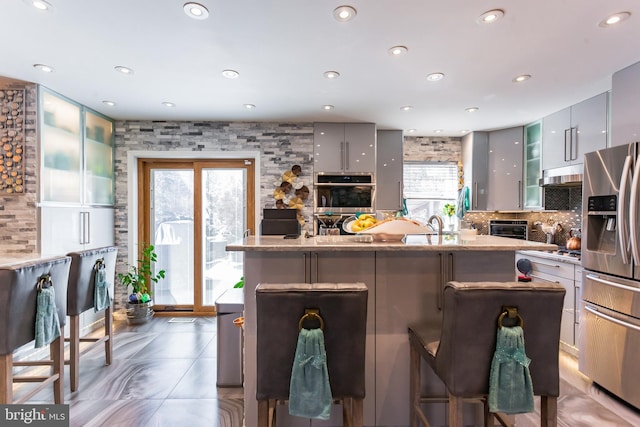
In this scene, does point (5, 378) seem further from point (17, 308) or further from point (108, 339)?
point (108, 339)

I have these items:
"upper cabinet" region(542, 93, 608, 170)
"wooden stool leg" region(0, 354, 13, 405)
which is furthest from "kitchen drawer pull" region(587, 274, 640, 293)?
"wooden stool leg" region(0, 354, 13, 405)

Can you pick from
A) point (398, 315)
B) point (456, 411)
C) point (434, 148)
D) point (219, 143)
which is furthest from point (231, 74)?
point (434, 148)

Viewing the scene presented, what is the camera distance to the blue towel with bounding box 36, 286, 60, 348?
76.6 inches

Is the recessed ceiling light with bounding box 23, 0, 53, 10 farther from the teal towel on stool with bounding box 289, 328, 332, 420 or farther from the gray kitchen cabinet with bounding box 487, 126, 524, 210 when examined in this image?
the gray kitchen cabinet with bounding box 487, 126, 524, 210

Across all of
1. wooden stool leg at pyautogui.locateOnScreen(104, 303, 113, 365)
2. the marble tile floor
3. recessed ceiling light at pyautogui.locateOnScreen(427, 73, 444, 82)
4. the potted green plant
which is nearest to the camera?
the marble tile floor

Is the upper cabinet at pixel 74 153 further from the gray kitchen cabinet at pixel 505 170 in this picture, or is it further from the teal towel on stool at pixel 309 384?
the gray kitchen cabinet at pixel 505 170

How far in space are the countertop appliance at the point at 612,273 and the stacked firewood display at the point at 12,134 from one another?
195 inches

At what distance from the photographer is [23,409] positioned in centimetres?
194

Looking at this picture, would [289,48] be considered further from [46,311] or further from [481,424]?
[481,424]

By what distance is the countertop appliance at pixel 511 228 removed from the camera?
4421 millimetres

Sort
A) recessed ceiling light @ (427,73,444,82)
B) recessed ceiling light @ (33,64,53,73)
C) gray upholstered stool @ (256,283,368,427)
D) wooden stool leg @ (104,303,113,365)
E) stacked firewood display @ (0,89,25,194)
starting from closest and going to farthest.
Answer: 1. gray upholstered stool @ (256,283,368,427)
2. recessed ceiling light @ (33,64,53,73)
3. recessed ceiling light @ (427,73,444,82)
4. wooden stool leg @ (104,303,113,365)
5. stacked firewood display @ (0,89,25,194)

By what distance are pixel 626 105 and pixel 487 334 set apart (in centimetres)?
255

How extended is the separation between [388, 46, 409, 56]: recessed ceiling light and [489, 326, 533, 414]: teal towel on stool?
76.2 inches

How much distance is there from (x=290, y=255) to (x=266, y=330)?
577 millimetres
